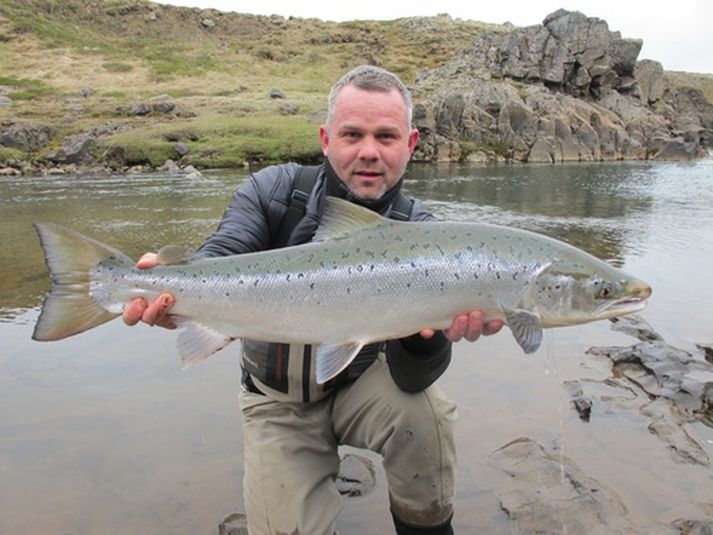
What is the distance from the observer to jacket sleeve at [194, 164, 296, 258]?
12.2 ft

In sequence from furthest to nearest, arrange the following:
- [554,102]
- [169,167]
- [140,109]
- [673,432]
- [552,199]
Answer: [554,102] < [140,109] < [169,167] < [552,199] < [673,432]

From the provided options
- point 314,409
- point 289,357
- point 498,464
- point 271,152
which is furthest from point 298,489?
point 271,152

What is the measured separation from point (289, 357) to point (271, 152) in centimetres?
3650

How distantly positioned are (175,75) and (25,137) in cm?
4046

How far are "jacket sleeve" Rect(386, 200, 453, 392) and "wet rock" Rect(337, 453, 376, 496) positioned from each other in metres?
1.16

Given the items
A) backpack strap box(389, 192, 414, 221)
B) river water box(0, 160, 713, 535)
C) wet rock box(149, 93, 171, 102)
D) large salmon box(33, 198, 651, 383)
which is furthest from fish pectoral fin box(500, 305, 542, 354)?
wet rock box(149, 93, 171, 102)

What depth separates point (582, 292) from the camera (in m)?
3.18

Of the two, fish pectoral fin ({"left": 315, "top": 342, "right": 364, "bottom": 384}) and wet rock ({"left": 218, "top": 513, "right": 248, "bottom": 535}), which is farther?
wet rock ({"left": 218, "top": 513, "right": 248, "bottom": 535})

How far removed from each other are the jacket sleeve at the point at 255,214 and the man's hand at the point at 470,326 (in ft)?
4.10

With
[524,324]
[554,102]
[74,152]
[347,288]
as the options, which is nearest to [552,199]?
[524,324]

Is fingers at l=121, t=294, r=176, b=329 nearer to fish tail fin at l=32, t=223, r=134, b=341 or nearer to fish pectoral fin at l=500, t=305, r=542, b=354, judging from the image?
fish tail fin at l=32, t=223, r=134, b=341

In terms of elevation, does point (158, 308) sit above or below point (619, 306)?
below

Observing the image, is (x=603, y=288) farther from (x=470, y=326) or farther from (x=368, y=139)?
(x=368, y=139)

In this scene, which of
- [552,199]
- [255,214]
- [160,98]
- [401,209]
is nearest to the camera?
[255,214]
